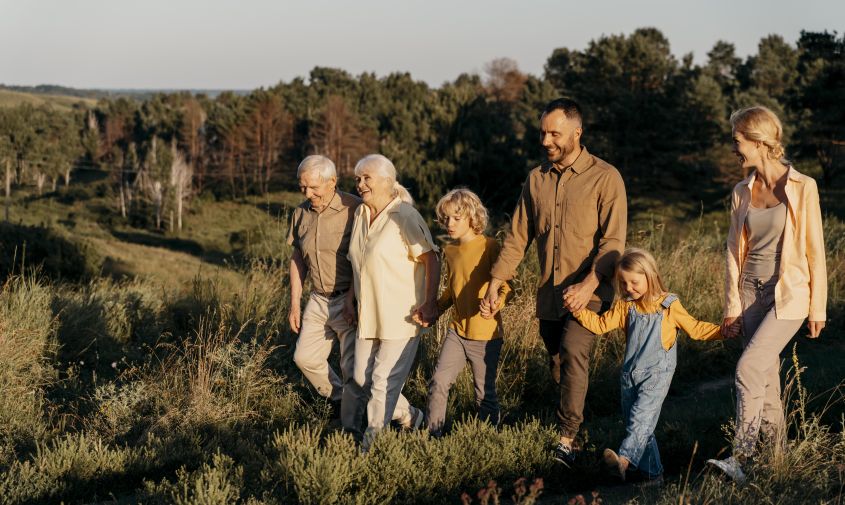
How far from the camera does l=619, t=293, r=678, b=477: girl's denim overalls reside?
4.40m

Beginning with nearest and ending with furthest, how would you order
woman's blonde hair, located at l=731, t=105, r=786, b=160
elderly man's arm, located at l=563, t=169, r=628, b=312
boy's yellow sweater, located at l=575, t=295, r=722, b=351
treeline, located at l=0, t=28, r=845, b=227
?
woman's blonde hair, located at l=731, t=105, r=786, b=160 → boy's yellow sweater, located at l=575, t=295, r=722, b=351 → elderly man's arm, located at l=563, t=169, r=628, b=312 → treeline, located at l=0, t=28, r=845, b=227

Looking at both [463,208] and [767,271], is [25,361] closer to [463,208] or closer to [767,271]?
[463,208]

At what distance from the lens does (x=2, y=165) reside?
259ft

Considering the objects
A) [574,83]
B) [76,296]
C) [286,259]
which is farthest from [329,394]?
[574,83]

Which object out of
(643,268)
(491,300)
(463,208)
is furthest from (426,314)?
(643,268)

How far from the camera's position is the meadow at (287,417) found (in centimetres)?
412

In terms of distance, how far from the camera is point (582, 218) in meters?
4.56

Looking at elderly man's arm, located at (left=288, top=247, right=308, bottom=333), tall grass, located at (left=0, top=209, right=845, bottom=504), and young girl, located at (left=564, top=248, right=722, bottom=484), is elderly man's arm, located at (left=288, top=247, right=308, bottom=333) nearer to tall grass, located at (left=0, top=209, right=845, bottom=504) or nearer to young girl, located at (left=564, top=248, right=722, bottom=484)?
tall grass, located at (left=0, top=209, right=845, bottom=504)

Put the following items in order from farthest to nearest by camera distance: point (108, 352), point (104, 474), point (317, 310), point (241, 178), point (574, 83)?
point (241, 178), point (574, 83), point (108, 352), point (317, 310), point (104, 474)

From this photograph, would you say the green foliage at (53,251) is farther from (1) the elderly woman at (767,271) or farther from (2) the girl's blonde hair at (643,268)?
(1) the elderly woman at (767,271)

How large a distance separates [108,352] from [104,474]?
9.58 feet

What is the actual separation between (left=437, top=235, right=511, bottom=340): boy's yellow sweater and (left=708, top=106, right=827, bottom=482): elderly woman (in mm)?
1391

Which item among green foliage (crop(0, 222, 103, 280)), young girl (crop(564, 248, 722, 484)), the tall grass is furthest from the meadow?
green foliage (crop(0, 222, 103, 280))

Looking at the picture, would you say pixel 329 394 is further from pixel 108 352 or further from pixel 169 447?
pixel 108 352
